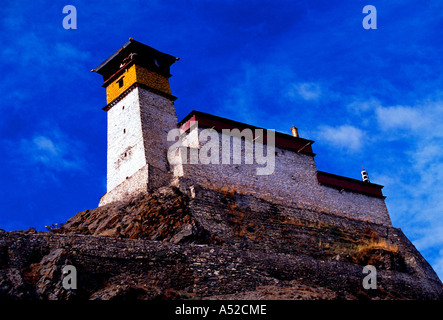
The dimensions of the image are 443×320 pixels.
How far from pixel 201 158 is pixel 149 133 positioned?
147 inches

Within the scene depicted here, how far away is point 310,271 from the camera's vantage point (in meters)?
23.6

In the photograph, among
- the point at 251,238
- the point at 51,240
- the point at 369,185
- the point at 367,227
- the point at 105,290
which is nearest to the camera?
the point at 105,290

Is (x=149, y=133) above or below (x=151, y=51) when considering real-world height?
Result: below

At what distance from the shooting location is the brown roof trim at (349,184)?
37219 mm

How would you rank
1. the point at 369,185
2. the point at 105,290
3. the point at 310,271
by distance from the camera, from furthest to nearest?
the point at 369,185 < the point at 310,271 < the point at 105,290

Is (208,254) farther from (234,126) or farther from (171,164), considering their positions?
(234,126)

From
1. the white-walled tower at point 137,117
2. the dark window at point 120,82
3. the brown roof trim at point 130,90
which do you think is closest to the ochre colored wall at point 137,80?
the white-walled tower at point 137,117

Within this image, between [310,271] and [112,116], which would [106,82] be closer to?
[112,116]

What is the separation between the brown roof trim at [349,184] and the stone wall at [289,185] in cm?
30

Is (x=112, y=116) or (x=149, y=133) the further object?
(x=112, y=116)

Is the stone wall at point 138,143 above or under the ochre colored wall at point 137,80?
under

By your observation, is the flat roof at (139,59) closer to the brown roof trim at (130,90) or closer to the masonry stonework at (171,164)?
the masonry stonework at (171,164)

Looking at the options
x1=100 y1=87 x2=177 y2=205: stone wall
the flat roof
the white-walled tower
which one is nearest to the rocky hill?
x1=100 y1=87 x2=177 y2=205: stone wall

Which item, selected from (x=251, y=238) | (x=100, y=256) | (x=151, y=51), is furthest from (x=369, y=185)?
(x=100, y=256)
